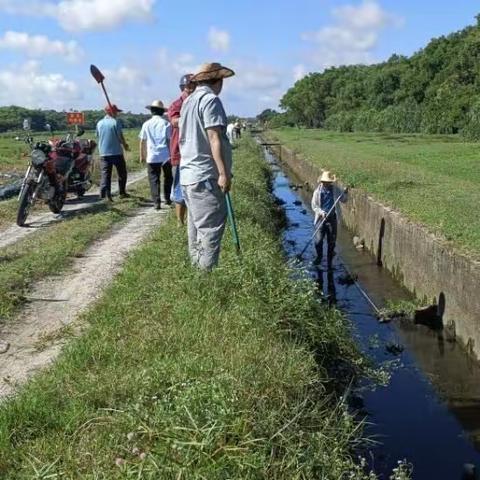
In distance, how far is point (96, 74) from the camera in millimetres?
12922

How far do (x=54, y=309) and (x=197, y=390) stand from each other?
2891 mm

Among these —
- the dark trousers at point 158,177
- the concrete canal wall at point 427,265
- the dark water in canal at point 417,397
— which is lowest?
the dark water in canal at point 417,397

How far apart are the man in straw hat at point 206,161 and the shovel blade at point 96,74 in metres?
7.97

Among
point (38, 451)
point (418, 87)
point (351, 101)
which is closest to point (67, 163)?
point (38, 451)

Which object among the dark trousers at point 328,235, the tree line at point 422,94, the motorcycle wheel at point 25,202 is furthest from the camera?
the tree line at point 422,94

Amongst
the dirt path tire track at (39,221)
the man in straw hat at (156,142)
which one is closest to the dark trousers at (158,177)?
the man in straw hat at (156,142)

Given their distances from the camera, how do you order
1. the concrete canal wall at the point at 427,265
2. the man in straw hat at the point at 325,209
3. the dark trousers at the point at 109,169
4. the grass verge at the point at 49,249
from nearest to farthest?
the grass verge at the point at 49,249
the concrete canal wall at the point at 427,265
the man in straw hat at the point at 325,209
the dark trousers at the point at 109,169

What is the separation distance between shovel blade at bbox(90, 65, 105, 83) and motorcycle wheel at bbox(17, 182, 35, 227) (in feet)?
12.0

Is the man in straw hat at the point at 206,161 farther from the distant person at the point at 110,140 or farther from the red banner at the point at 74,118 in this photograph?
the red banner at the point at 74,118

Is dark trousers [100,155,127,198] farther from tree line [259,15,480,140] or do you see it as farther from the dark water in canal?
tree line [259,15,480,140]

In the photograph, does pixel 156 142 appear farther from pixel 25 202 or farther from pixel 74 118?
pixel 74 118

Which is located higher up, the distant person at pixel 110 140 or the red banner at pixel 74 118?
the red banner at pixel 74 118

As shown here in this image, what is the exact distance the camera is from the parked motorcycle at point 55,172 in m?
10.1

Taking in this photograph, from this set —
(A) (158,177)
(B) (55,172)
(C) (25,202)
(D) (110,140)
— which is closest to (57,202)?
(B) (55,172)
